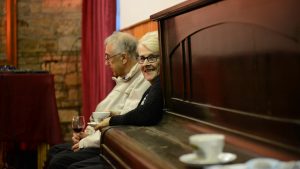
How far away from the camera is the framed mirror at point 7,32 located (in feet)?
17.6

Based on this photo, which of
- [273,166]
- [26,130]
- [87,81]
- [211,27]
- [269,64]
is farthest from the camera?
[87,81]

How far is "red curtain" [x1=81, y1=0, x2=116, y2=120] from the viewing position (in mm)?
3779

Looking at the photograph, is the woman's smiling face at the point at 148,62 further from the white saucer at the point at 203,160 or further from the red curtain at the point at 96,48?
the red curtain at the point at 96,48

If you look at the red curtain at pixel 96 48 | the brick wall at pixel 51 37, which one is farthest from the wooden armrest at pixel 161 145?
the brick wall at pixel 51 37

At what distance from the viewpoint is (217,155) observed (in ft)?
3.66

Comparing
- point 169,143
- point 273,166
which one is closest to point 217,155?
point 273,166

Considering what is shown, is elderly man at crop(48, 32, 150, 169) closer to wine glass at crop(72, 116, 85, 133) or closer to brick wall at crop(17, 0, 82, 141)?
wine glass at crop(72, 116, 85, 133)

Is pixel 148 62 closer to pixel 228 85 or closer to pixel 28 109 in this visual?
pixel 228 85

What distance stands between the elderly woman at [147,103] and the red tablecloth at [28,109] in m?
1.59

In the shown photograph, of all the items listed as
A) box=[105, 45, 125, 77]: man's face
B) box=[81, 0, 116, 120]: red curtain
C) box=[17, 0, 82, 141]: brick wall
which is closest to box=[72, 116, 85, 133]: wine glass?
box=[105, 45, 125, 77]: man's face

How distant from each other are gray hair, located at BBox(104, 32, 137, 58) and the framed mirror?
2829 mm

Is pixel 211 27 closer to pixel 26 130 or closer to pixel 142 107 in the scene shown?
pixel 142 107

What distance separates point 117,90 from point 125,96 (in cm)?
8

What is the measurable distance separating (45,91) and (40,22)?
5.95ft
